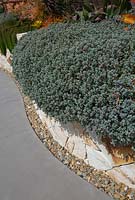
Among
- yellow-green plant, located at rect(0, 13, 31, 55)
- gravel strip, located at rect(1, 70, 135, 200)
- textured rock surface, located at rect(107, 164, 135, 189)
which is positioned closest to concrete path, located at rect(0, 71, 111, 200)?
gravel strip, located at rect(1, 70, 135, 200)

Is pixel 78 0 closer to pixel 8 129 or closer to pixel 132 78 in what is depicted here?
pixel 8 129

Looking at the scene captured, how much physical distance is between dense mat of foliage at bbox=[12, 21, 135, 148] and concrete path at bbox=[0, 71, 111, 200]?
1.73 ft

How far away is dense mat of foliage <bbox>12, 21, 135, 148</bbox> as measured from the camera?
2953 millimetres

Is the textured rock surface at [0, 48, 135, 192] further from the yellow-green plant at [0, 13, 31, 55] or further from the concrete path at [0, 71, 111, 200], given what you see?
the yellow-green plant at [0, 13, 31, 55]

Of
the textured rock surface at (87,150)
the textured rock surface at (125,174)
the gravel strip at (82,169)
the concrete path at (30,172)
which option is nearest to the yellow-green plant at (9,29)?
the concrete path at (30,172)

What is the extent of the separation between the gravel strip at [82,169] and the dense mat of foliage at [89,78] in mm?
457

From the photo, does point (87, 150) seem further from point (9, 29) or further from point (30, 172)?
point (9, 29)

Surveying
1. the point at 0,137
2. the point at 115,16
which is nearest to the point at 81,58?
the point at 0,137

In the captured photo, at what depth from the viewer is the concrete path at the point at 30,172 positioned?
337 cm

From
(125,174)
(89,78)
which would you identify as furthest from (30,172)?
(89,78)

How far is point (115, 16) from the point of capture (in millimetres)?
5316

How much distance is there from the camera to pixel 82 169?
12.1 feet

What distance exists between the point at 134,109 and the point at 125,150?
47 centimetres

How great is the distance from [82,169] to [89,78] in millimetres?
1024
